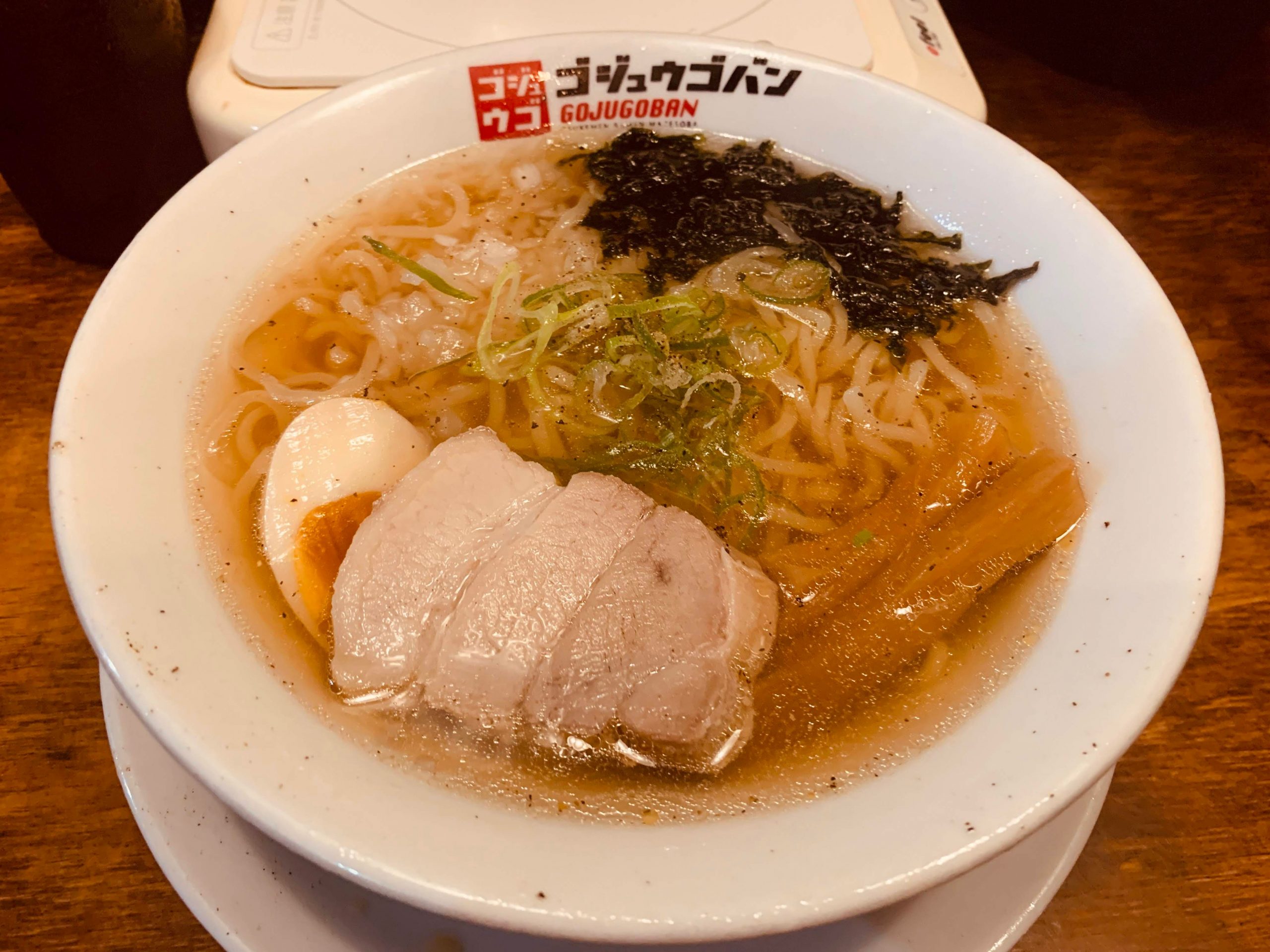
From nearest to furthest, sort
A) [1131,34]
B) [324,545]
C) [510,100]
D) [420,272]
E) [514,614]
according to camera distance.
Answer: [514,614] → [324,545] → [420,272] → [510,100] → [1131,34]

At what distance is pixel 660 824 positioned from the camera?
1008mm

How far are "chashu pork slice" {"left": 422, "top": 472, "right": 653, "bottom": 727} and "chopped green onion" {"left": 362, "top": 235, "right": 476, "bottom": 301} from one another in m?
0.66

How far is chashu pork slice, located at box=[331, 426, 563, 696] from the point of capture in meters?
1.16

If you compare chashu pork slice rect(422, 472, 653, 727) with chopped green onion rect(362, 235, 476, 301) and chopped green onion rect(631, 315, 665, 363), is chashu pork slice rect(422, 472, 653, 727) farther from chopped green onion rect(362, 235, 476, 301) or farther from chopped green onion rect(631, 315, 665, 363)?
chopped green onion rect(362, 235, 476, 301)

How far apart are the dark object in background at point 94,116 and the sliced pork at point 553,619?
127cm

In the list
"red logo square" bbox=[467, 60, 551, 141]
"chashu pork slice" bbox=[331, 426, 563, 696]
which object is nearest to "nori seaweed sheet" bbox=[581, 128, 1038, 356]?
"red logo square" bbox=[467, 60, 551, 141]

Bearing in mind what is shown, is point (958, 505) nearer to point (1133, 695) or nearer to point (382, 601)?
point (1133, 695)

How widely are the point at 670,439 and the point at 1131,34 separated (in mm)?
2447

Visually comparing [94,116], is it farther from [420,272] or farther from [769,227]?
[769,227]

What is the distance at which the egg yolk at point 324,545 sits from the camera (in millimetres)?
1252

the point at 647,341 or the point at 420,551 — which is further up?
the point at 647,341

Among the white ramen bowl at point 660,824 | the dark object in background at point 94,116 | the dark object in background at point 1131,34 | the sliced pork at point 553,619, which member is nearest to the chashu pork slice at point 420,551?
the sliced pork at point 553,619

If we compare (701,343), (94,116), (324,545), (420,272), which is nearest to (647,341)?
(701,343)

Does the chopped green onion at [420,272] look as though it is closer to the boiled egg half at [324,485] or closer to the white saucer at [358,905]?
the boiled egg half at [324,485]
